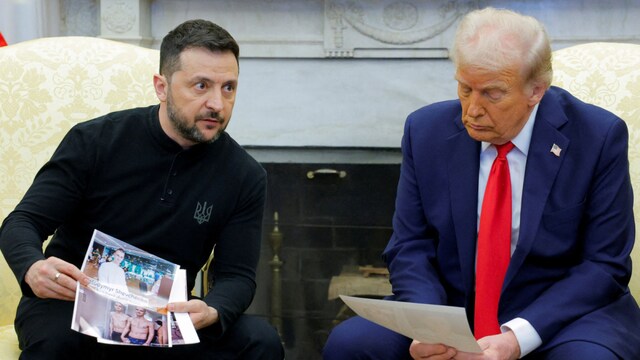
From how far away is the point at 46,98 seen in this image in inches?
103

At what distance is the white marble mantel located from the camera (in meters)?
4.11

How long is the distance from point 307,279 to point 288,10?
116cm

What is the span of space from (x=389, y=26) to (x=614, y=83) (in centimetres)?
175

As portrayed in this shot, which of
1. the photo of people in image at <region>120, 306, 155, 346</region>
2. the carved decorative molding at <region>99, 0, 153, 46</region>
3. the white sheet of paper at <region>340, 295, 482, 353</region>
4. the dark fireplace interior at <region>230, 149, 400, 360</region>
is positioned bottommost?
the dark fireplace interior at <region>230, 149, 400, 360</region>

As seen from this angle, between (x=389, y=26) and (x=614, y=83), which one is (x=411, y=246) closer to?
(x=614, y=83)

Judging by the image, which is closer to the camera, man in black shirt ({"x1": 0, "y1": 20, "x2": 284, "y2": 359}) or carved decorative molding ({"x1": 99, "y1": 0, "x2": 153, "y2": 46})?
man in black shirt ({"x1": 0, "y1": 20, "x2": 284, "y2": 359})

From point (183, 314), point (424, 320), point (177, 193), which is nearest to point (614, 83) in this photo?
point (424, 320)

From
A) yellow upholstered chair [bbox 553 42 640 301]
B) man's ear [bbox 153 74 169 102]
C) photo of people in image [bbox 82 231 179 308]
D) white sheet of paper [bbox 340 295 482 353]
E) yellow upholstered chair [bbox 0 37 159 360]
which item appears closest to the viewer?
white sheet of paper [bbox 340 295 482 353]

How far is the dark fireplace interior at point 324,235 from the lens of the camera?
413cm

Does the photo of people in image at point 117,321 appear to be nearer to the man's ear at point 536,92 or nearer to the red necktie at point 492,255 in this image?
the red necktie at point 492,255

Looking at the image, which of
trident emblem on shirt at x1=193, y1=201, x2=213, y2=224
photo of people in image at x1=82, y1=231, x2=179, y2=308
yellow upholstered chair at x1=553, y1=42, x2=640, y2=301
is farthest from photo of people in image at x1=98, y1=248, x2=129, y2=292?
yellow upholstered chair at x1=553, y1=42, x2=640, y2=301

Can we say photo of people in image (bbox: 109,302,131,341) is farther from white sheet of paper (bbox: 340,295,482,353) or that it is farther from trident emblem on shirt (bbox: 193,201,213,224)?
white sheet of paper (bbox: 340,295,482,353)

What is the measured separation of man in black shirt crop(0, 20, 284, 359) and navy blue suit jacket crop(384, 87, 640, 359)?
14.6 inches

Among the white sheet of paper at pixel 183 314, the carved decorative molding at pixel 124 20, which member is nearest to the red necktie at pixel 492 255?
the white sheet of paper at pixel 183 314
